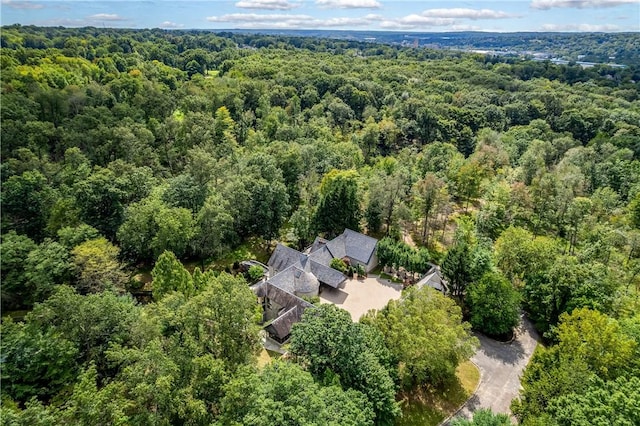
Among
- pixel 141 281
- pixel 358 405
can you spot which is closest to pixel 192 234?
pixel 141 281

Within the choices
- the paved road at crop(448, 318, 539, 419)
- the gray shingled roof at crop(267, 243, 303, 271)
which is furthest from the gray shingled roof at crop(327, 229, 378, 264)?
the paved road at crop(448, 318, 539, 419)

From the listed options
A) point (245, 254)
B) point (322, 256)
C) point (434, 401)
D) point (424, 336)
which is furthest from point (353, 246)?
point (434, 401)

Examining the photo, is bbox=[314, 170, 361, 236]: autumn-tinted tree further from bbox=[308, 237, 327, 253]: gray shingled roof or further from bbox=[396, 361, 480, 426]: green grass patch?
bbox=[396, 361, 480, 426]: green grass patch

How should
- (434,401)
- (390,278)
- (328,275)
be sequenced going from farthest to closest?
1. (390,278)
2. (328,275)
3. (434,401)

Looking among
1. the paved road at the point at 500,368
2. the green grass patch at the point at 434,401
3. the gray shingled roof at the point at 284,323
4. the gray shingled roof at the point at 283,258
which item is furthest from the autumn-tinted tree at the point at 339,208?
the green grass patch at the point at 434,401

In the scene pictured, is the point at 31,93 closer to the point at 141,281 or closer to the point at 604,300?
the point at 141,281

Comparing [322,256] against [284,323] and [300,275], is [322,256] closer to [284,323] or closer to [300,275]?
[300,275]

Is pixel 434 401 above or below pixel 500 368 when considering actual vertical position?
above
